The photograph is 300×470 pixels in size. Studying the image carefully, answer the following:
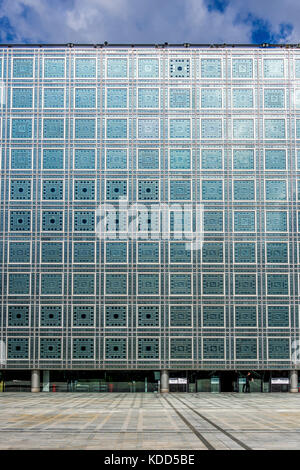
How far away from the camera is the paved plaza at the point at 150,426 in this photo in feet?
88.6

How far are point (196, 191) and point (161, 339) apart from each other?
18.7 metres

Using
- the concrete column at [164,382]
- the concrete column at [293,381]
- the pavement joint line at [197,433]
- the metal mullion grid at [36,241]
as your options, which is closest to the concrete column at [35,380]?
the metal mullion grid at [36,241]

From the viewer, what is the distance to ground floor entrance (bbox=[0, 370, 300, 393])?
7081cm

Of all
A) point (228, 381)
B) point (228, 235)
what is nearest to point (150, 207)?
point (228, 235)

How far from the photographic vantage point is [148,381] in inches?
2790

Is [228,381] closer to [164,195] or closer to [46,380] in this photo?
[46,380]

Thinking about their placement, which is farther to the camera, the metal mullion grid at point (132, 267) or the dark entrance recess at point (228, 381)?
the dark entrance recess at point (228, 381)

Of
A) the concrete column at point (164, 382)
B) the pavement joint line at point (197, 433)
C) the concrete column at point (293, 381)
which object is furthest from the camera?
the concrete column at point (293, 381)

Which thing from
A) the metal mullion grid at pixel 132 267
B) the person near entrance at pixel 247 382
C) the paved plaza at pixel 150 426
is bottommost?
the person near entrance at pixel 247 382

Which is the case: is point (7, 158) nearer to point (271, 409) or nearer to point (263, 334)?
point (263, 334)

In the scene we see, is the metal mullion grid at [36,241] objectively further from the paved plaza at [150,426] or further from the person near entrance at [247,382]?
the person near entrance at [247,382]

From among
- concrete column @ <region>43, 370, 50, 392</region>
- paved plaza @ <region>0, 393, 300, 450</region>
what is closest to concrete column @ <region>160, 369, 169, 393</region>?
concrete column @ <region>43, 370, 50, 392</region>

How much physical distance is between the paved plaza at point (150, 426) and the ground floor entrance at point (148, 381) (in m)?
19.9

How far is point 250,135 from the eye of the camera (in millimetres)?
74625
